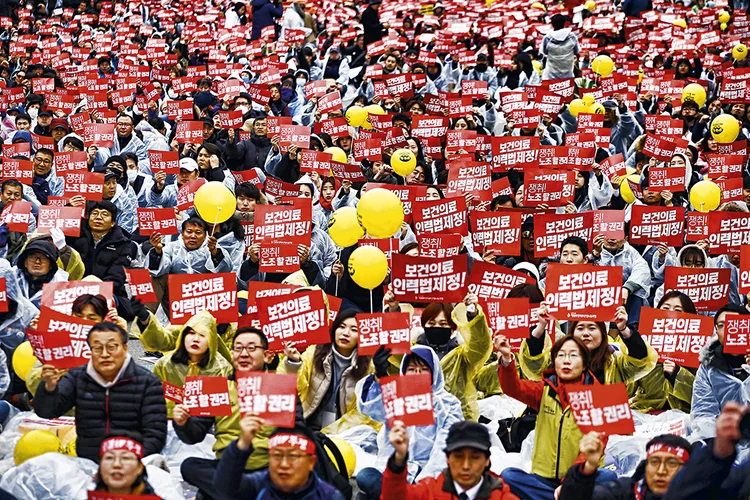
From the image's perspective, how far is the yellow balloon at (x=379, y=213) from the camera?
8812 mm

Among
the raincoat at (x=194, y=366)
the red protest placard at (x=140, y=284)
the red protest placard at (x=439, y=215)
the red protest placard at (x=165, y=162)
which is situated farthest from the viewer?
the red protest placard at (x=165, y=162)

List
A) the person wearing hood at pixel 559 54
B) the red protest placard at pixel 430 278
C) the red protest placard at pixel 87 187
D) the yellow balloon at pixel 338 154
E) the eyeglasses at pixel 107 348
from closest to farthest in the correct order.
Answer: the eyeglasses at pixel 107 348
the red protest placard at pixel 430 278
the red protest placard at pixel 87 187
the yellow balloon at pixel 338 154
the person wearing hood at pixel 559 54

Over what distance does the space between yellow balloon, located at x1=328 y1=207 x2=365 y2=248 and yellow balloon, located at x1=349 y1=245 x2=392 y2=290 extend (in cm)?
113

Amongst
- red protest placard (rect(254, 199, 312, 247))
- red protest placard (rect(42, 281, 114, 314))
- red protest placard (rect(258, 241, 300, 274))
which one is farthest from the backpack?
red protest placard (rect(254, 199, 312, 247))

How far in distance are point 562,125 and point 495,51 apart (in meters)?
4.09

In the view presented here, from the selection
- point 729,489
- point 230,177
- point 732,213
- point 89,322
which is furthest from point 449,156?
point 729,489

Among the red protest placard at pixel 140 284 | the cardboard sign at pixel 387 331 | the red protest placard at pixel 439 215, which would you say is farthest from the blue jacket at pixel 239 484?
the red protest placard at pixel 439 215

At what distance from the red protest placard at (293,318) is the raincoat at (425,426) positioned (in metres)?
0.43

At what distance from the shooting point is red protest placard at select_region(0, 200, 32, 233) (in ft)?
30.9

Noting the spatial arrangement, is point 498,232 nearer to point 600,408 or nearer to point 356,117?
point 600,408

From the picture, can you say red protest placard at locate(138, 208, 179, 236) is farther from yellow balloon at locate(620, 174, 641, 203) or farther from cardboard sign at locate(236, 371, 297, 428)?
cardboard sign at locate(236, 371, 297, 428)

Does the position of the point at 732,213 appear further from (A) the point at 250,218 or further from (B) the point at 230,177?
(B) the point at 230,177

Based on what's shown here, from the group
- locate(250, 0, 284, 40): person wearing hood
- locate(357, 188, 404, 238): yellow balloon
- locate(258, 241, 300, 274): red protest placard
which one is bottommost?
locate(258, 241, 300, 274): red protest placard

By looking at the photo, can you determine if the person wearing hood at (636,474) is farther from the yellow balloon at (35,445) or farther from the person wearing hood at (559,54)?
the person wearing hood at (559,54)
